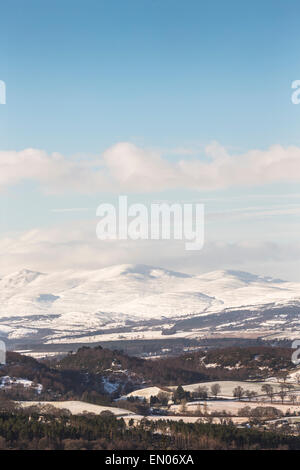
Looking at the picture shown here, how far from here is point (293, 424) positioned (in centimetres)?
11994

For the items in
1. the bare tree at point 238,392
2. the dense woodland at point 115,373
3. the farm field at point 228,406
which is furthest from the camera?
the dense woodland at point 115,373

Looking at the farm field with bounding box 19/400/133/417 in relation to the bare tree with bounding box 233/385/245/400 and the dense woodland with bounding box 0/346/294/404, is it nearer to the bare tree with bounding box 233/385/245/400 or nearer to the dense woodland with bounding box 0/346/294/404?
the dense woodland with bounding box 0/346/294/404

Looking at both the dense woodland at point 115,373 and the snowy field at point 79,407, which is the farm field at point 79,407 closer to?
the snowy field at point 79,407

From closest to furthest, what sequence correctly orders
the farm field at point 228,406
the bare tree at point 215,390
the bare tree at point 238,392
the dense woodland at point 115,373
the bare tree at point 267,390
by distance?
the farm field at point 228,406 < the bare tree at point 238,392 < the bare tree at point 267,390 < the bare tree at point 215,390 < the dense woodland at point 115,373

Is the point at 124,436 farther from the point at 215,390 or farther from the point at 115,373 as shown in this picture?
the point at 115,373

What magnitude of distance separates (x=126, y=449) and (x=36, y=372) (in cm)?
8646

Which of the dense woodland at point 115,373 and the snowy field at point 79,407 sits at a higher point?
the dense woodland at point 115,373

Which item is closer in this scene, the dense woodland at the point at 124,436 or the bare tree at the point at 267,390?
the dense woodland at the point at 124,436

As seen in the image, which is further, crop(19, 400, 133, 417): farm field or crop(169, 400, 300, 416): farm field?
crop(169, 400, 300, 416): farm field

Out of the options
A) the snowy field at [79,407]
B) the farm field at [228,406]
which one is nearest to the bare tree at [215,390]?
the farm field at [228,406]

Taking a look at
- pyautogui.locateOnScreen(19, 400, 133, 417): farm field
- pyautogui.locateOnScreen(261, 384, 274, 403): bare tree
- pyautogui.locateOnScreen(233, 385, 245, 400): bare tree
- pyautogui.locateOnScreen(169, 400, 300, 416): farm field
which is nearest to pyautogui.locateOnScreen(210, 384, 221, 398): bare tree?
pyautogui.locateOnScreen(233, 385, 245, 400): bare tree

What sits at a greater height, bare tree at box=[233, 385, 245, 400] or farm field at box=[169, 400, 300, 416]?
bare tree at box=[233, 385, 245, 400]
